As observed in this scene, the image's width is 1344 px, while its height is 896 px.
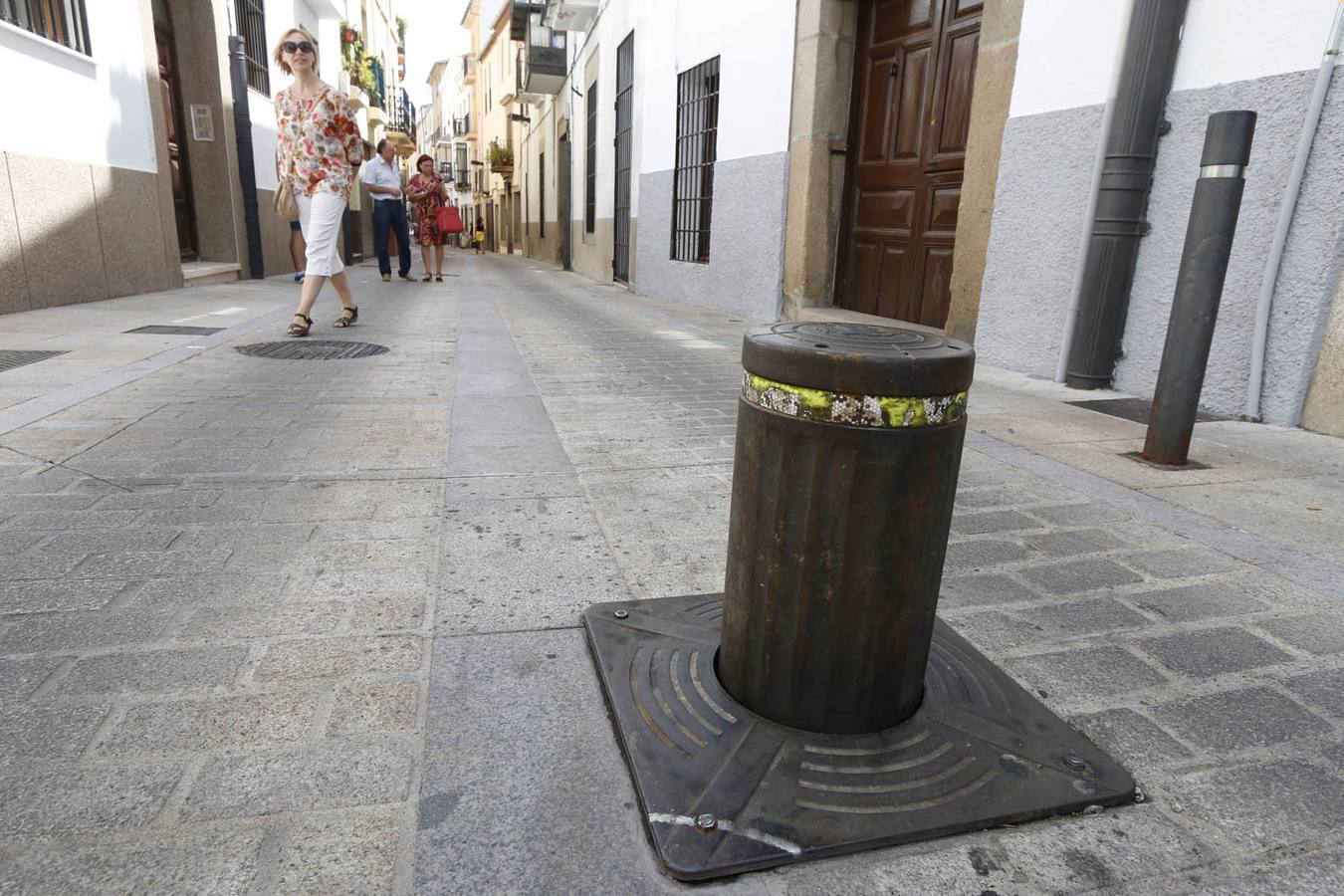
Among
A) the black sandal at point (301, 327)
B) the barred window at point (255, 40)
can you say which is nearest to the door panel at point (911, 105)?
the black sandal at point (301, 327)

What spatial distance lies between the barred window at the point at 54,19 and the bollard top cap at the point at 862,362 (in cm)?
842

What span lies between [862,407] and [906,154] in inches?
258

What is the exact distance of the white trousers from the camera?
600 centimetres

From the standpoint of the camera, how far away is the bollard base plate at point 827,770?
1.33m

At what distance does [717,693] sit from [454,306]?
8.39m

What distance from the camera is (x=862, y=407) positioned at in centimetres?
137

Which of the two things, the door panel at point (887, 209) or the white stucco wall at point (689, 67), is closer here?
the door panel at point (887, 209)

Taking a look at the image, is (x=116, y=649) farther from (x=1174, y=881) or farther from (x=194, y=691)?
(x=1174, y=881)

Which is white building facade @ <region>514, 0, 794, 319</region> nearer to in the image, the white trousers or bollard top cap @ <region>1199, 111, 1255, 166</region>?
the white trousers

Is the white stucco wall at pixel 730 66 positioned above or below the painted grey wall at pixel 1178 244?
above

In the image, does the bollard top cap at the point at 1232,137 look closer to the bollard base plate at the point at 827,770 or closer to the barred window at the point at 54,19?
the bollard base plate at the point at 827,770

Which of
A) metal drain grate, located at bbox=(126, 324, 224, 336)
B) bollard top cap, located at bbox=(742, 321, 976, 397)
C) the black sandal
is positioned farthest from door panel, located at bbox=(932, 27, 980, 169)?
metal drain grate, located at bbox=(126, 324, 224, 336)

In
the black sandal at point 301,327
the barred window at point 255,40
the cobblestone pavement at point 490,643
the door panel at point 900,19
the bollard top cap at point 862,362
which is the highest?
the barred window at point 255,40

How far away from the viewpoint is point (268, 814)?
134 cm
